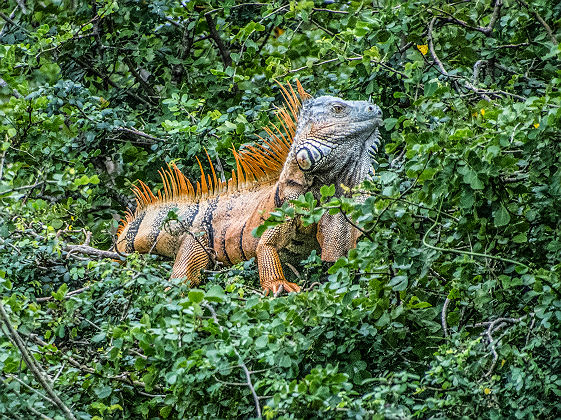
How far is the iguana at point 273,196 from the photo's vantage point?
6621mm

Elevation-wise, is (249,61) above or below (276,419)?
above

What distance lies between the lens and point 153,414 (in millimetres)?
5848

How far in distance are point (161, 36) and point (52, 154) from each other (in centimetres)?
184

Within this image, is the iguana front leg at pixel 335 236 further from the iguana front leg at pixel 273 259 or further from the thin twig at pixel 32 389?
the thin twig at pixel 32 389

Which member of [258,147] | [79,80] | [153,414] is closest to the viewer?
[153,414]

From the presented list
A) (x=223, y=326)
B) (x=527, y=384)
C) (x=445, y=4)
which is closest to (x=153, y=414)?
(x=223, y=326)

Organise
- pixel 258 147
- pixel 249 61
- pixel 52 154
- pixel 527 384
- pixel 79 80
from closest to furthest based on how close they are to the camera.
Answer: pixel 527 384 < pixel 258 147 < pixel 52 154 < pixel 249 61 < pixel 79 80

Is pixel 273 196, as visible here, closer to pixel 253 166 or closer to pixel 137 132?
pixel 253 166

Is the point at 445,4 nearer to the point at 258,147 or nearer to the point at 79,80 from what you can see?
the point at 258,147

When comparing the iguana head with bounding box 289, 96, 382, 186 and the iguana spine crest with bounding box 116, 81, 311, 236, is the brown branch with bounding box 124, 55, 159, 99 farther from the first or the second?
the iguana head with bounding box 289, 96, 382, 186

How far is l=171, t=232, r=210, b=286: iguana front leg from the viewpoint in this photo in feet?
23.3

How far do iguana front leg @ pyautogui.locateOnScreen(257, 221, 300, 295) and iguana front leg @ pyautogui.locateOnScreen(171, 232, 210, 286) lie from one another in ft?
1.84

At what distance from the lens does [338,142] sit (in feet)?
21.9

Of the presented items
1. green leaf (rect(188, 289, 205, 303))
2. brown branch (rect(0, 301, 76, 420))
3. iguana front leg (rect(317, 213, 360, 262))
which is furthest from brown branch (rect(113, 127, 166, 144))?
brown branch (rect(0, 301, 76, 420))
